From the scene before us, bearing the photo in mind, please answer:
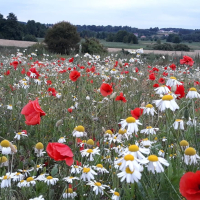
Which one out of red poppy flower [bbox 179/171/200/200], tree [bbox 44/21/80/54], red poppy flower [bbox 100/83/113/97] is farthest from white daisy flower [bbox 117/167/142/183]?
tree [bbox 44/21/80/54]

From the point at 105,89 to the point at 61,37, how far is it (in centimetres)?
1873

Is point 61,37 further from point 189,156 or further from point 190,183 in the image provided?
point 190,183

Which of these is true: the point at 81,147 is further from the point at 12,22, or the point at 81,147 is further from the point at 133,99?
the point at 12,22

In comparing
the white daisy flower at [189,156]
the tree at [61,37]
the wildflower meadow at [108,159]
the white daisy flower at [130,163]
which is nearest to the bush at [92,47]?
the tree at [61,37]

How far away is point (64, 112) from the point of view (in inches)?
132

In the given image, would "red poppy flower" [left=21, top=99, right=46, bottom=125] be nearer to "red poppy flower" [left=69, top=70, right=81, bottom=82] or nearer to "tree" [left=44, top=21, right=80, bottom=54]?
"red poppy flower" [left=69, top=70, right=81, bottom=82]

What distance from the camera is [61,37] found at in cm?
2072

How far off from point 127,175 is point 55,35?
2055cm

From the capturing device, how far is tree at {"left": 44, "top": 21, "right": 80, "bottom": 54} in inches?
808

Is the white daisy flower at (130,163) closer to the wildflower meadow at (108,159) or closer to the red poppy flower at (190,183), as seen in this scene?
the wildflower meadow at (108,159)

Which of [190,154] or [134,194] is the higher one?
[190,154]

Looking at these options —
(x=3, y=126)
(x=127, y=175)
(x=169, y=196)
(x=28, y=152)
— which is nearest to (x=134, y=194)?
(x=169, y=196)

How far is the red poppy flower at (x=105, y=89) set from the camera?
2730 millimetres

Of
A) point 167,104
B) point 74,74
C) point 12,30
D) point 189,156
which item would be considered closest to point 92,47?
point 74,74
